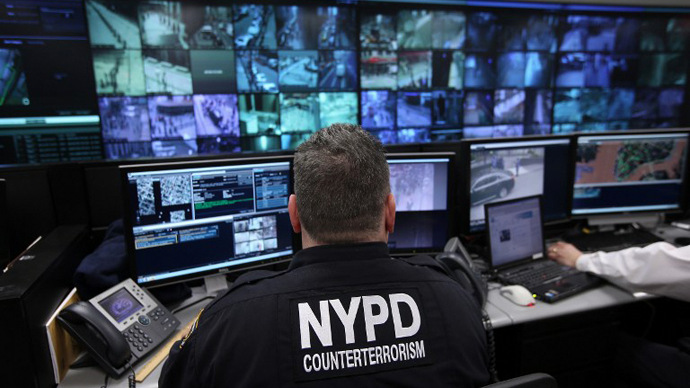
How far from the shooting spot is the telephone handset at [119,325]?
1100 mm

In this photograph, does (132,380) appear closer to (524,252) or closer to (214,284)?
(214,284)

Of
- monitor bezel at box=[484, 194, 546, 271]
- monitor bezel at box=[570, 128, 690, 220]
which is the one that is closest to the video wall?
monitor bezel at box=[570, 128, 690, 220]

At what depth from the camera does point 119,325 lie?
3.85 ft

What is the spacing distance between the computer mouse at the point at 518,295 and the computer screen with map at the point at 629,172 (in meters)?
0.72

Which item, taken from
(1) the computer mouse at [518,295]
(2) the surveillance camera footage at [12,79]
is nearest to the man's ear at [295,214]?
(1) the computer mouse at [518,295]

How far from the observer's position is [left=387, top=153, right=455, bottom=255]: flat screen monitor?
1.64 metres

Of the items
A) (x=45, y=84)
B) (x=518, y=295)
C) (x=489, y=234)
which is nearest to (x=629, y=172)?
(x=489, y=234)

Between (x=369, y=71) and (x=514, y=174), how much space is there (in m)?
2.36

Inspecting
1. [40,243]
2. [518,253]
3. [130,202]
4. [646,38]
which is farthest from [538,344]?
[646,38]

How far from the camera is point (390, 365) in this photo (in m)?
0.72

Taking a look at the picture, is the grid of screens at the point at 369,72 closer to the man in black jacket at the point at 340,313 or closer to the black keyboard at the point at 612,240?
the black keyboard at the point at 612,240

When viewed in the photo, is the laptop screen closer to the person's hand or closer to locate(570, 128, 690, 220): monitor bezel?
the person's hand

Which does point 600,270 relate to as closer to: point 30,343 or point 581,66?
point 30,343

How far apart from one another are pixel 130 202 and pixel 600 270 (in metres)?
1.57
